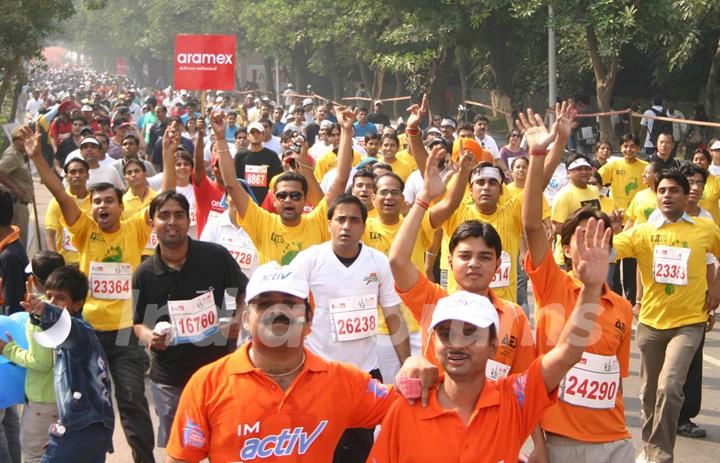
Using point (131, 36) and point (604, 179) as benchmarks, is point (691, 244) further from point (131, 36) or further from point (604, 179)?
point (131, 36)

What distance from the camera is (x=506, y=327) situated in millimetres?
5184

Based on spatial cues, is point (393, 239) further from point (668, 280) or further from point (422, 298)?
point (422, 298)

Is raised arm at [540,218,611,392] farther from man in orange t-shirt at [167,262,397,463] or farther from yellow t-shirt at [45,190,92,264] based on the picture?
yellow t-shirt at [45,190,92,264]

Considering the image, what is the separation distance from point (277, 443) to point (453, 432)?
0.60 metres

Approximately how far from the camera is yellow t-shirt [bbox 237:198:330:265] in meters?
7.68

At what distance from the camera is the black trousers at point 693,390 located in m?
7.91

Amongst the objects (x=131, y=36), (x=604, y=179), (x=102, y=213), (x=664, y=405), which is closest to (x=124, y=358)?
(x=102, y=213)

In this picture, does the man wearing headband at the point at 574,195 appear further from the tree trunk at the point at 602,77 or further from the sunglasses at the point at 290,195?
the tree trunk at the point at 602,77

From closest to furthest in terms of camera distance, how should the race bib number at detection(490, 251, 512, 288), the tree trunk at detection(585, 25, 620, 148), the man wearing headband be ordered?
the race bib number at detection(490, 251, 512, 288)
the man wearing headband
the tree trunk at detection(585, 25, 620, 148)

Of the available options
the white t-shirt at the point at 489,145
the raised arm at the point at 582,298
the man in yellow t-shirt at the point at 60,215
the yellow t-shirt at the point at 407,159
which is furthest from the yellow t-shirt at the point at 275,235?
the white t-shirt at the point at 489,145

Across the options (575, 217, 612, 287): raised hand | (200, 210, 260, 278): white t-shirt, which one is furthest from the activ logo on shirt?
(200, 210, 260, 278): white t-shirt

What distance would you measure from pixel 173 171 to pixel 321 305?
2774mm

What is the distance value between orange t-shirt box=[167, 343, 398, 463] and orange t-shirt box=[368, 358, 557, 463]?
206 mm

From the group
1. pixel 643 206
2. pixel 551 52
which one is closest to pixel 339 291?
pixel 643 206
